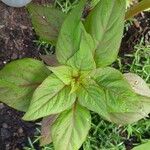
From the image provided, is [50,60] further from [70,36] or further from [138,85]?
[138,85]

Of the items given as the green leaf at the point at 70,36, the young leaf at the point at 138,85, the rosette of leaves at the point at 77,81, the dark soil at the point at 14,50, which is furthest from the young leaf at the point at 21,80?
the dark soil at the point at 14,50

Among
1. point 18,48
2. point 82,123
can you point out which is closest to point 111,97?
point 82,123

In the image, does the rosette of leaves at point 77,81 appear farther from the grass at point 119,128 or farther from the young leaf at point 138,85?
the grass at point 119,128

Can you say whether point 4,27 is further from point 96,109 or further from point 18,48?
point 96,109

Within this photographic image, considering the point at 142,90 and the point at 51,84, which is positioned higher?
the point at 51,84

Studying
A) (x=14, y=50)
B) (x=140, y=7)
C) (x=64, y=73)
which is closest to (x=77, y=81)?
(x=64, y=73)

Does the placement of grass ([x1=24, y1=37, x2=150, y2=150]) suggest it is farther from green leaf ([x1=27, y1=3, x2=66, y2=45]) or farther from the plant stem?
green leaf ([x1=27, y1=3, x2=66, y2=45])
